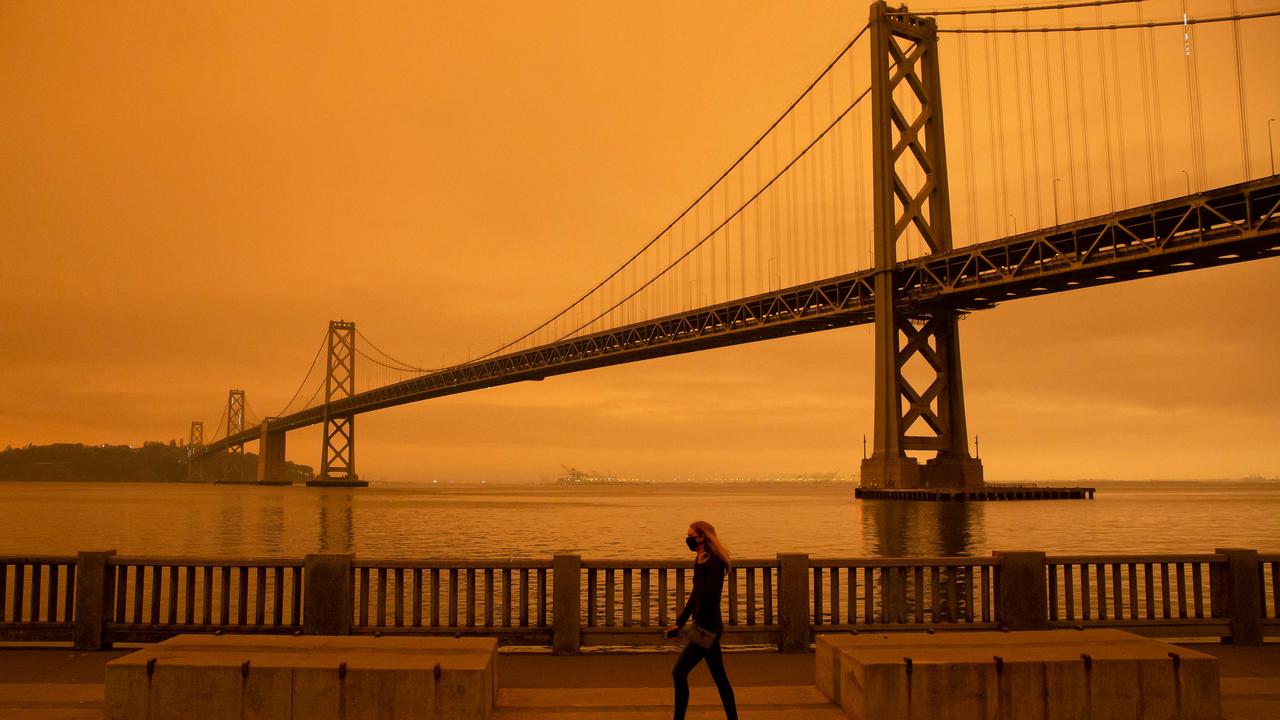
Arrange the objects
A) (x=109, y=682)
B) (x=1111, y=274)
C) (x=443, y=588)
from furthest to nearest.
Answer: (x=1111, y=274) < (x=443, y=588) < (x=109, y=682)

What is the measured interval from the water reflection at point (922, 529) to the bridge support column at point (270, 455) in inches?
3343

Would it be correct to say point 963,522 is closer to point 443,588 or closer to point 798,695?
point 443,588

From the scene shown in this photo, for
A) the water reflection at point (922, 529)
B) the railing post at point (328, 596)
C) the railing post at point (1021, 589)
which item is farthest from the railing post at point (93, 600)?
the water reflection at point (922, 529)

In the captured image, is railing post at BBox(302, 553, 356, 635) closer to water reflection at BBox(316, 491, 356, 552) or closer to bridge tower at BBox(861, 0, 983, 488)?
water reflection at BBox(316, 491, 356, 552)

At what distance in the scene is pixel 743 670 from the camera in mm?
8922

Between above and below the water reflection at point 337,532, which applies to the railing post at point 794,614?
above

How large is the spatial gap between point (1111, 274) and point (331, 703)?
6453 centimetres

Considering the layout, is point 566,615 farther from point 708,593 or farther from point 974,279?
point 974,279

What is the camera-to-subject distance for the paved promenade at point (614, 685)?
287 inches

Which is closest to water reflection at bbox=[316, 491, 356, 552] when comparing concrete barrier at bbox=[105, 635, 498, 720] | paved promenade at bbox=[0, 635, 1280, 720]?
paved promenade at bbox=[0, 635, 1280, 720]

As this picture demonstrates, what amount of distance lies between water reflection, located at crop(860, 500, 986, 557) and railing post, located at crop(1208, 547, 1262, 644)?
20515 mm

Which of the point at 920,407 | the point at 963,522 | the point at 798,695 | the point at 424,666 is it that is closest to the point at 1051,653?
the point at 798,695

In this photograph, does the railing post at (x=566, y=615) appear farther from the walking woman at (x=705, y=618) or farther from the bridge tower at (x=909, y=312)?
the bridge tower at (x=909, y=312)

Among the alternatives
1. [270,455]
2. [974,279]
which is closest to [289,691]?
[974,279]
